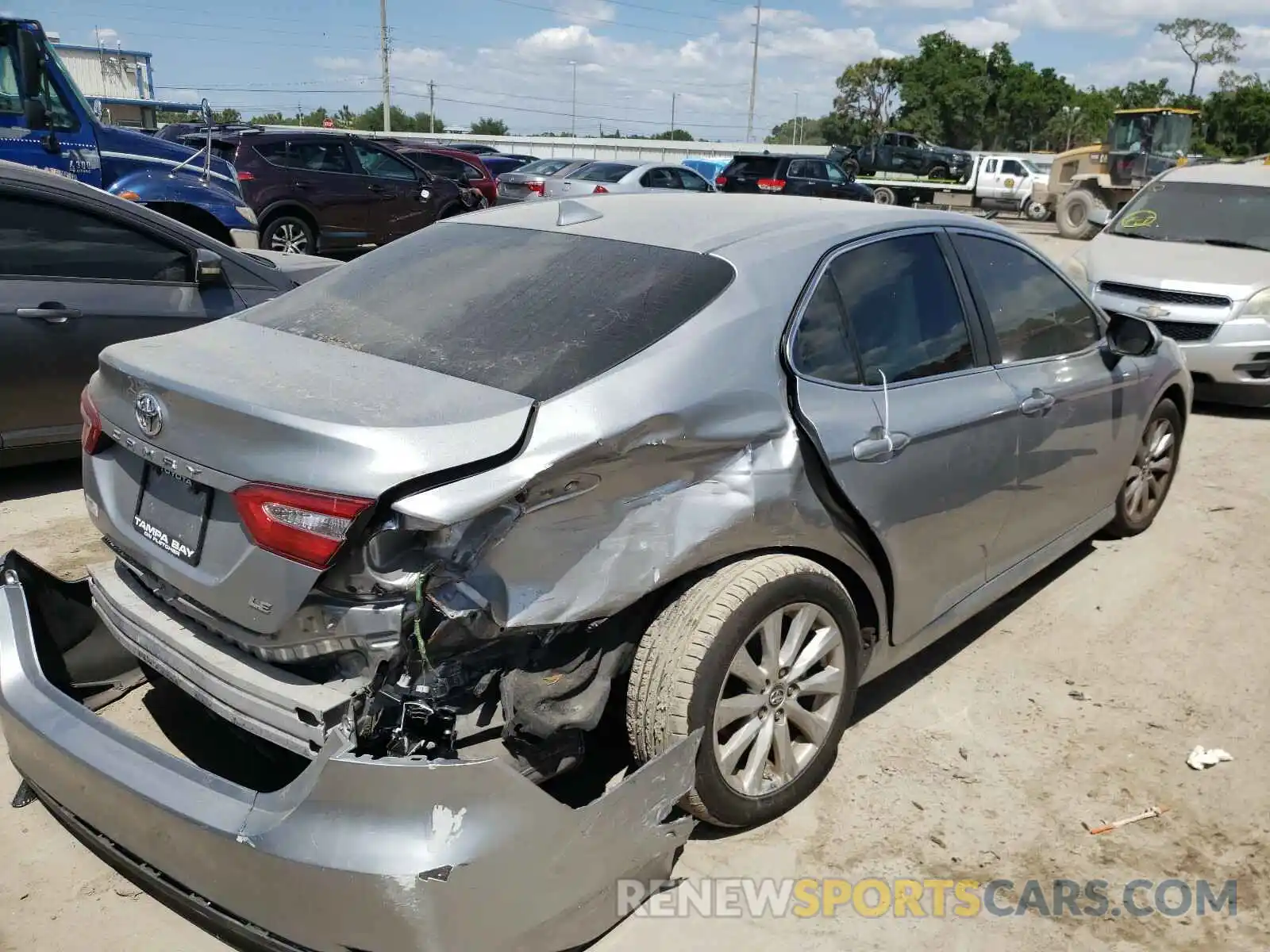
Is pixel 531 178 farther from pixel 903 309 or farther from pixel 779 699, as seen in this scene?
pixel 779 699

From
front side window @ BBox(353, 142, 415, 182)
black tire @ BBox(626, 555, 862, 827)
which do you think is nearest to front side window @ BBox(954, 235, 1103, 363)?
A: black tire @ BBox(626, 555, 862, 827)

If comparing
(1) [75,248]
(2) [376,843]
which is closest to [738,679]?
(2) [376,843]

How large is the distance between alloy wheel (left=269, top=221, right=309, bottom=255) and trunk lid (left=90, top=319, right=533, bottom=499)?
37.9ft

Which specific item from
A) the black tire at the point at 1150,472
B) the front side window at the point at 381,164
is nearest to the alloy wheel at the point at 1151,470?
the black tire at the point at 1150,472

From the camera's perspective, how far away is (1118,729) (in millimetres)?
3570

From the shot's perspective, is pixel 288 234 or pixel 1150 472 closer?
pixel 1150 472

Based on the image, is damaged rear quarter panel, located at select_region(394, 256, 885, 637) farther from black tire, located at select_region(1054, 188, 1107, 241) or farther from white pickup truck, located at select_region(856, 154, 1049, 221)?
white pickup truck, located at select_region(856, 154, 1049, 221)

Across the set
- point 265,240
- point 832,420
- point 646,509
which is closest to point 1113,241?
point 832,420

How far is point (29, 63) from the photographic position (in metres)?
8.21

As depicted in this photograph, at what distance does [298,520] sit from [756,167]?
22199 millimetres

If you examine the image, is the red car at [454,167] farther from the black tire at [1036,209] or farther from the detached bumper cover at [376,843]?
the black tire at [1036,209]

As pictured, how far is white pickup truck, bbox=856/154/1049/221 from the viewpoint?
32594 mm

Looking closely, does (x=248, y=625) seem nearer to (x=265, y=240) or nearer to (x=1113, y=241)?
(x=1113, y=241)

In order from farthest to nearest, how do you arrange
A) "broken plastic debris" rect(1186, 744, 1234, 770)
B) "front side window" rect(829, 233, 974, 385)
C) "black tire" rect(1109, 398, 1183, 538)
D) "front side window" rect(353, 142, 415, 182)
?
"front side window" rect(353, 142, 415, 182) < "black tire" rect(1109, 398, 1183, 538) < "broken plastic debris" rect(1186, 744, 1234, 770) < "front side window" rect(829, 233, 974, 385)
